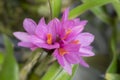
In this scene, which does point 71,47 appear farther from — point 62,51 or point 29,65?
point 29,65

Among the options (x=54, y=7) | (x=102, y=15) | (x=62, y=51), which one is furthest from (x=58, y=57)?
(x=102, y=15)

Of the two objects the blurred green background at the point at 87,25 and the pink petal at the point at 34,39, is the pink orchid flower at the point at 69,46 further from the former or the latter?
the blurred green background at the point at 87,25

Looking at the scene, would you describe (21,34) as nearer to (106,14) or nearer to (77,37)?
(77,37)

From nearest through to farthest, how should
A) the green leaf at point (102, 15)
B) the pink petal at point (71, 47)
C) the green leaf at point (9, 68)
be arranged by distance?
the pink petal at point (71, 47) < the green leaf at point (9, 68) < the green leaf at point (102, 15)

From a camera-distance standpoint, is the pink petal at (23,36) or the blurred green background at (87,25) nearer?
the pink petal at (23,36)

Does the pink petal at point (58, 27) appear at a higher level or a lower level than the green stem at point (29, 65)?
higher

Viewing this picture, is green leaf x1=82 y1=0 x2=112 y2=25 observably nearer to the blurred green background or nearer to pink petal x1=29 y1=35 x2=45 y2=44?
the blurred green background

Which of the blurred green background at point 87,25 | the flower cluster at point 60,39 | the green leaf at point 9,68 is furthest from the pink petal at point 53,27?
the blurred green background at point 87,25

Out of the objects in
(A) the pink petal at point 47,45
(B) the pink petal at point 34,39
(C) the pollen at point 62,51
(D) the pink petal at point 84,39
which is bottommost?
(D) the pink petal at point 84,39
